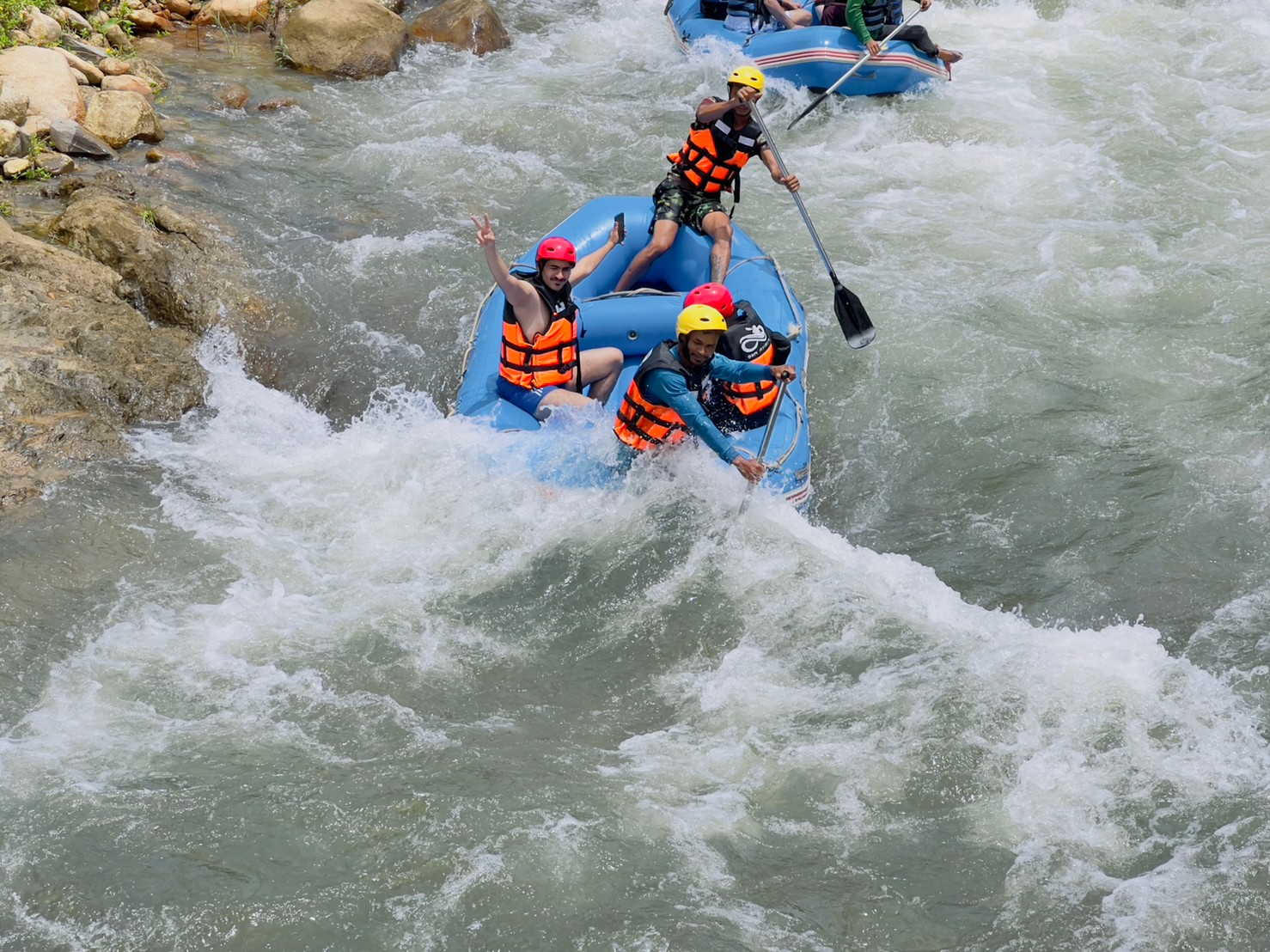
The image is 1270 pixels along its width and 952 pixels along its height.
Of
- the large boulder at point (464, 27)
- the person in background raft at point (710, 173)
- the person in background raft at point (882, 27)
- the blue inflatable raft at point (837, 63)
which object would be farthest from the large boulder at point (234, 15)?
the person in background raft at point (710, 173)

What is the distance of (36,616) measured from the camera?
4.85 m

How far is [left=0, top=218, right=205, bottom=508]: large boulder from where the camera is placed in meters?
5.69

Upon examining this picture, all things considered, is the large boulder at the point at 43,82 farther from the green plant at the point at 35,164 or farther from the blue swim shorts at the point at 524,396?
the blue swim shorts at the point at 524,396

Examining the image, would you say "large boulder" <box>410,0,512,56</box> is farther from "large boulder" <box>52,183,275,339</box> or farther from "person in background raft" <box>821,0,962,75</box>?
"large boulder" <box>52,183,275,339</box>

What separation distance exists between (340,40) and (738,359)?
6.50 m

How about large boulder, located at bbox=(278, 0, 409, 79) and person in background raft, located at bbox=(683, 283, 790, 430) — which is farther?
large boulder, located at bbox=(278, 0, 409, 79)

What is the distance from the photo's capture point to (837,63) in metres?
10.3

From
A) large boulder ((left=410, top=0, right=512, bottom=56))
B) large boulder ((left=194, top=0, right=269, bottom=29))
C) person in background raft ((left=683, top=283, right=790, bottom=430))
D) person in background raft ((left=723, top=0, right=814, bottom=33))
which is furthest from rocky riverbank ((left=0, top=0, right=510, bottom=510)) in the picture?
person in background raft ((left=723, top=0, right=814, bottom=33))

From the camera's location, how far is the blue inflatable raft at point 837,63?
10227 millimetres

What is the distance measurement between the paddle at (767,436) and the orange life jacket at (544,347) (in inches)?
41.1

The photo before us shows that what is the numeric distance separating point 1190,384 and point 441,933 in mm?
5323

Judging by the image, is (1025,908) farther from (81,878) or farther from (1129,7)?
(1129,7)

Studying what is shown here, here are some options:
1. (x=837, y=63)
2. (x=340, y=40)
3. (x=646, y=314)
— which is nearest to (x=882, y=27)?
(x=837, y=63)

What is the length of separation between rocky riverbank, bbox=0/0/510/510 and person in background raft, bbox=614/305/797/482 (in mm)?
2532
